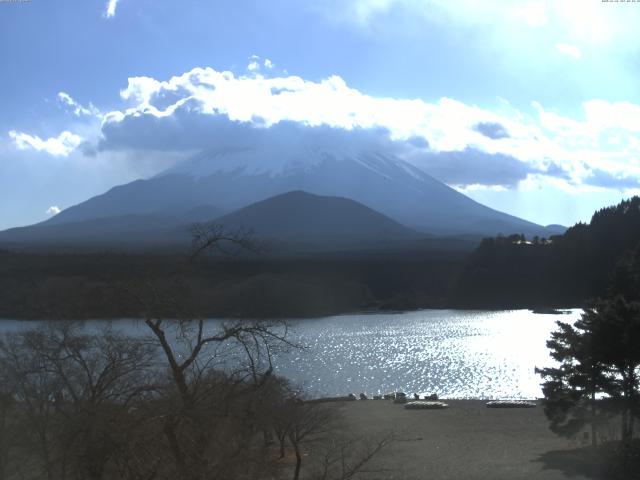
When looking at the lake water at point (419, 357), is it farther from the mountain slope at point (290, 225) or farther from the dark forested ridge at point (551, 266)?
the mountain slope at point (290, 225)

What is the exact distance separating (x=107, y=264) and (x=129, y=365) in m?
1.76

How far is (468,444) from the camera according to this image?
15430 millimetres

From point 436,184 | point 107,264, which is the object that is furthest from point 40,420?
point 436,184

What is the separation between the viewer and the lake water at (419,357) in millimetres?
24750

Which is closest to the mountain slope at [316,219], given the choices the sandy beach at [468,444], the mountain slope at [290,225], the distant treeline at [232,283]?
the mountain slope at [290,225]

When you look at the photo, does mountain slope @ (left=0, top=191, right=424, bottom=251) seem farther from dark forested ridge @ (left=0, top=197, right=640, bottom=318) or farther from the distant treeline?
the distant treeline

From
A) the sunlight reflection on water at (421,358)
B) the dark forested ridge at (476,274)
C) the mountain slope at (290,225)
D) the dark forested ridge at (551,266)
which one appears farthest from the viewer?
the mountain slope at (290,225)

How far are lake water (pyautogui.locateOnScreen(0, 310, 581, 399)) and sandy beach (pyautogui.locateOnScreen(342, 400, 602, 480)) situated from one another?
2.79 metres

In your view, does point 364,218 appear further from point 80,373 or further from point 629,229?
point 80,373

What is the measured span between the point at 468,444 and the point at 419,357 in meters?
15.9

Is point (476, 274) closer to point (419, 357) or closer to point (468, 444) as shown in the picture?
point (419, 357)

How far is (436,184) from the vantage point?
16275 centimetres

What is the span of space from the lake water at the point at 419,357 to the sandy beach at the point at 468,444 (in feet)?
9.14

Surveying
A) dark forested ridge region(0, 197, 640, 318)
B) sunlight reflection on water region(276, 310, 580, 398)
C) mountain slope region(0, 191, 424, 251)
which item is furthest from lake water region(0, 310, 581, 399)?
mountain slope region(0, 191, 424, 251)
